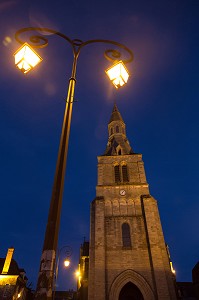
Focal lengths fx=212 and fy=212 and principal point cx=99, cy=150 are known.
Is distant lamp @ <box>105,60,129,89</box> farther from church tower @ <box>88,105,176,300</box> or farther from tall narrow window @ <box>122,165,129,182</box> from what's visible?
tall narrow window @ <box>122,165,129,182</box>

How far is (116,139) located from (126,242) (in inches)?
704

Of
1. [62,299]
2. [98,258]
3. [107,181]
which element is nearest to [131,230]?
[98,258]

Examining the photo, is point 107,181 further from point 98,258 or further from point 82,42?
point 82,42

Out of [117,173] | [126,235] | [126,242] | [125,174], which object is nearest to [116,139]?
[117,173]

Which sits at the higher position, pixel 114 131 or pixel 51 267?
pixel 114 131

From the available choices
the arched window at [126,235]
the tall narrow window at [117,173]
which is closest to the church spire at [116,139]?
the tall narrow window at [117,173]

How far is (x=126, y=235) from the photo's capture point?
2217 centimetres

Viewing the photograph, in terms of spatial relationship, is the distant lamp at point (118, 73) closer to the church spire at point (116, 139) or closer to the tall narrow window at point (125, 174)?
the tall narrow window at point (125, 174)

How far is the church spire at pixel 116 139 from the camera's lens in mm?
32250

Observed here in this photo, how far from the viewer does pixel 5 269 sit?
1131 inches

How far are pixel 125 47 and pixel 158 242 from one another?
62.4ft

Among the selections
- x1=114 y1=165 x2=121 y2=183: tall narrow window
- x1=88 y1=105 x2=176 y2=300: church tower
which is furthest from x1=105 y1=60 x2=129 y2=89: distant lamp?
x1=114 y1=165 x2=121 y2=183: tall narrow window

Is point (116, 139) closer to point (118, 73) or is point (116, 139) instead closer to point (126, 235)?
point (126, 235)

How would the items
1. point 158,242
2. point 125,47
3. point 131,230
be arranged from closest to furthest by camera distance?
point 125,47 < point 158,242 < point 131,230
